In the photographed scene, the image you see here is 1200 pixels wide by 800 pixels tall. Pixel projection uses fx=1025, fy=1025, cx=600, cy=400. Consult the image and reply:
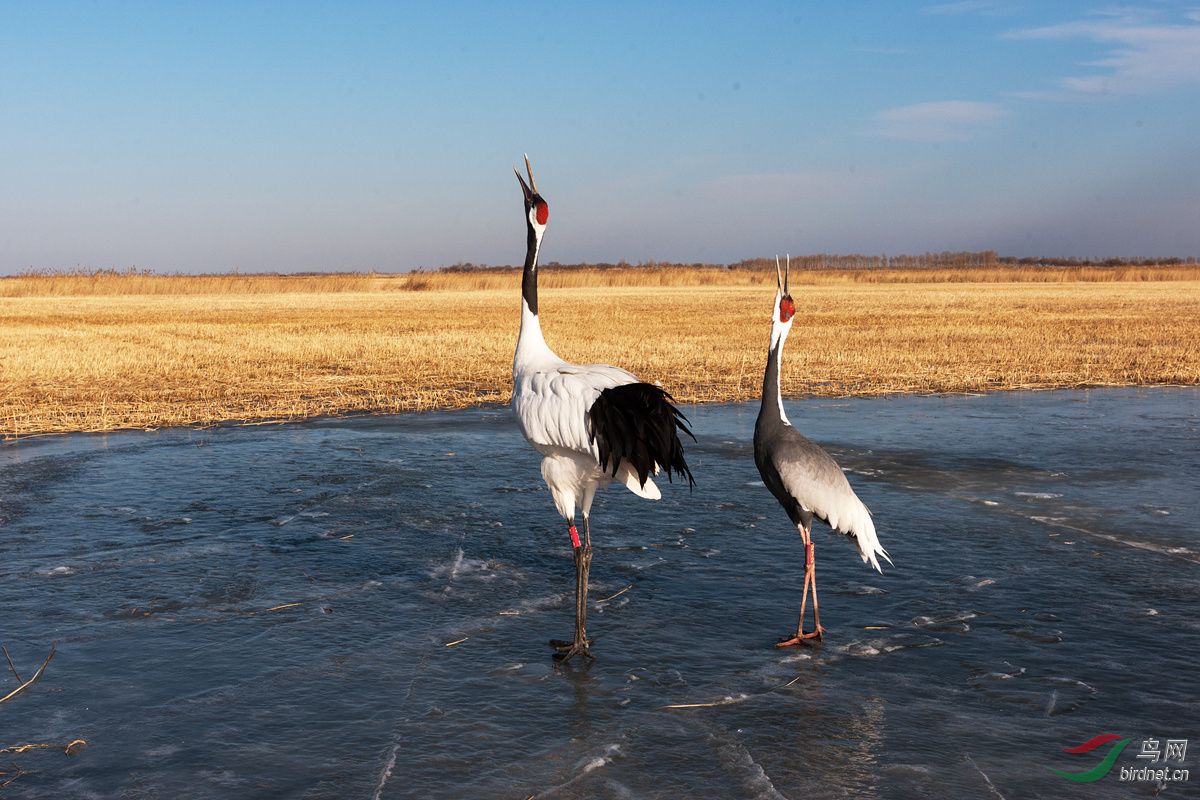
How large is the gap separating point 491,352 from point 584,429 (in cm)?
1748

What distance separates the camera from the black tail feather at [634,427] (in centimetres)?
556

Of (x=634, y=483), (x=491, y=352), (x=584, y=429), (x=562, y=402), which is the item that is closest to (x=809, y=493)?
(x=634, y=483)

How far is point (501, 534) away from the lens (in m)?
8.11

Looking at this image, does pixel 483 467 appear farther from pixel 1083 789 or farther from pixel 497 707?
pixel 1083 789

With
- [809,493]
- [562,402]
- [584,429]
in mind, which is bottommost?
[809,493]

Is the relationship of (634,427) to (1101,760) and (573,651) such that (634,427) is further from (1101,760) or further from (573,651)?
(1101,760)

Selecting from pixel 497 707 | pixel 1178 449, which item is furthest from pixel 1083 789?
pixel 1178 449

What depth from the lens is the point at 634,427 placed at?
18.3 ft

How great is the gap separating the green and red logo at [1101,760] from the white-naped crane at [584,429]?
2.24 m

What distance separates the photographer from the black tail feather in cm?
556

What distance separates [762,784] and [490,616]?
8.16ft

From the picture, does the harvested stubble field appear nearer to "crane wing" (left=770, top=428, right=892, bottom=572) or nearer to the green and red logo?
"crane wing" (left=770, top=428, right=892, bottom=572)

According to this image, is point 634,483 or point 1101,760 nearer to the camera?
point 1101,760

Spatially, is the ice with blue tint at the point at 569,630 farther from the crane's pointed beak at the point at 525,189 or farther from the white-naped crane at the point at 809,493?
the crane's pointed beak at the point at 525,189
